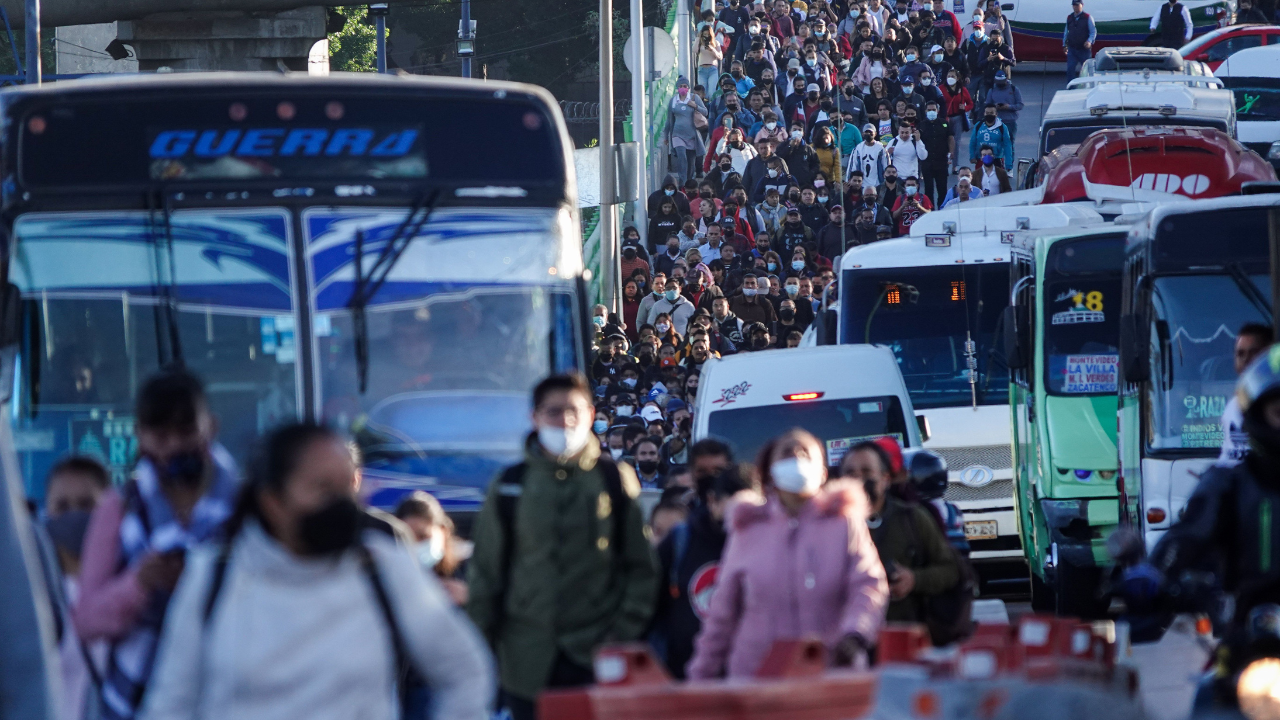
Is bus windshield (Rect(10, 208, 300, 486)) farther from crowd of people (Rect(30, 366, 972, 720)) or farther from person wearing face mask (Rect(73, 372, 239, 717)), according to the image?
person wearing face mask (Rect(73, 372, 239, 717))

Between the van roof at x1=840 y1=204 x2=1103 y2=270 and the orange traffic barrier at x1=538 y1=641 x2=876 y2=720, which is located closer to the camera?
the orange traffic barrier at x1=538 y1=641 x2=876 y2=720

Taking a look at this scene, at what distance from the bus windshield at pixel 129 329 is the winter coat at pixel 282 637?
3734 millimetres

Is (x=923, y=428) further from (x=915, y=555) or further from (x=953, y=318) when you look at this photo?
(x=915, y=555)

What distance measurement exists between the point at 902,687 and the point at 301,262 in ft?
14.7

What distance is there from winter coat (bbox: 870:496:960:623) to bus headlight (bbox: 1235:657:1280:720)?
10.0ft

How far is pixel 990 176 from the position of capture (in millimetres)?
27766

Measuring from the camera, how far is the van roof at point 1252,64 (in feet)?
100

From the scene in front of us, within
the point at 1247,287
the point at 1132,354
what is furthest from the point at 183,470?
the point at 1247,287

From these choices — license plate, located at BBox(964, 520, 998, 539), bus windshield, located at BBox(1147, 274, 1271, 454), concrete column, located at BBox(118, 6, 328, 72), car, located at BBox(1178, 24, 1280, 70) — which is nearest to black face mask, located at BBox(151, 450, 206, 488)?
bus windshield, located at BBox(1147, 274, 1271, 454)

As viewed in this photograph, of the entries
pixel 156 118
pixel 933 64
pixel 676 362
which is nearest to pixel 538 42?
pixel 933 64

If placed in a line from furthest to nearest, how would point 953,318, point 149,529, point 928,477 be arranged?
point 953,318 → point 928,477 → point 149,529

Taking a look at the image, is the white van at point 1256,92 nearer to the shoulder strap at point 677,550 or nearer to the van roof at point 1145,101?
the van roof at point 1145,101

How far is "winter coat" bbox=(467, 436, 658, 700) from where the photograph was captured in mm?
6570

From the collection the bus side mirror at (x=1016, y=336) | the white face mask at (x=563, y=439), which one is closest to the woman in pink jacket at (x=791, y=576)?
the white face mask at (x=563, y=439)
